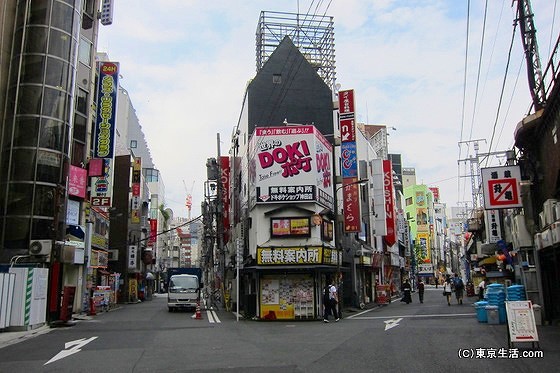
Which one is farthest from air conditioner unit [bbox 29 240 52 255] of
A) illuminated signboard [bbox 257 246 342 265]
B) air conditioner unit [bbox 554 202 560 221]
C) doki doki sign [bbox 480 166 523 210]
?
air conditioner unit [bbox 554 202 560 221]

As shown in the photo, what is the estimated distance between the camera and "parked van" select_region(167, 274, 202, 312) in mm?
31781

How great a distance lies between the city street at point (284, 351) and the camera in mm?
10203

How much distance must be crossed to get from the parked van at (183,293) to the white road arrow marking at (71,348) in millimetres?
15435

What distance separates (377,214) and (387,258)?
8.77 m

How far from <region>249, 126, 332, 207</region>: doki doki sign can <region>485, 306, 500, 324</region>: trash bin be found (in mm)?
10351

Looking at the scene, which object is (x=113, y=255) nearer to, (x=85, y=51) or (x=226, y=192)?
(x=226, y=192)

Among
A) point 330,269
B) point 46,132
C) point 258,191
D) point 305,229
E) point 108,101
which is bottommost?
point 330,269

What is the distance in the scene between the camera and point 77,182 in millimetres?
29000

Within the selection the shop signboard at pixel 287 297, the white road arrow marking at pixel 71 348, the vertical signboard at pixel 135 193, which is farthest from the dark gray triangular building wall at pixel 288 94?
the vertical signboard at pixel 135 193

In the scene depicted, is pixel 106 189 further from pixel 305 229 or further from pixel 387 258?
pixel 387 258

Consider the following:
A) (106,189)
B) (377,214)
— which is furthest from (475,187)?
(106,189)

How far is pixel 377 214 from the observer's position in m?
43.3

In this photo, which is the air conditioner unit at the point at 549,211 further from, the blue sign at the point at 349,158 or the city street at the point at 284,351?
the blue sign at the point at 349,158

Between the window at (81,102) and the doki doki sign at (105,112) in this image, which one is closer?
the window at (81,102)
